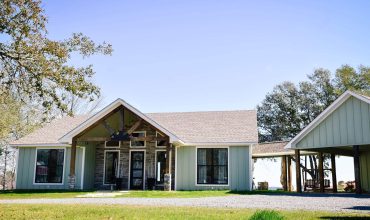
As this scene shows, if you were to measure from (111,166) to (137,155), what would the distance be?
1.74 metres

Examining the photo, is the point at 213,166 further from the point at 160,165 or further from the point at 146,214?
the point at 146,214

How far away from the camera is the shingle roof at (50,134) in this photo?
24.7 m

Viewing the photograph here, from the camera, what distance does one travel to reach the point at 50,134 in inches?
1019

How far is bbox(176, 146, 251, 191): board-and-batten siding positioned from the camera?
882 inches

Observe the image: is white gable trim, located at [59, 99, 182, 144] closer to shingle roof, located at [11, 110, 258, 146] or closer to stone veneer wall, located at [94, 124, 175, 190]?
shingle roof, located at [11, 110, 258, 146]

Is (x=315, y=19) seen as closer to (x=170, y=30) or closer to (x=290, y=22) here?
(x=290, y=22)

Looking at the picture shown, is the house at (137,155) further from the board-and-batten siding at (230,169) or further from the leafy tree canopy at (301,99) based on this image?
the leafy tree canopy at (301,99)

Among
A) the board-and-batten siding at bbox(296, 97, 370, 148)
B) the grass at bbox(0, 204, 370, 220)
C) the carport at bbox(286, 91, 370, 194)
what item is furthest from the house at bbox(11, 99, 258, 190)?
the grass at bbox(0, 204, 370, 220)

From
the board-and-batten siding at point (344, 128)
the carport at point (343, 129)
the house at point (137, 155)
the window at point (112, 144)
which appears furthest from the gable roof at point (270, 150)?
the window at point (112, 144)

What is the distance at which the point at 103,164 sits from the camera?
24.5 meters

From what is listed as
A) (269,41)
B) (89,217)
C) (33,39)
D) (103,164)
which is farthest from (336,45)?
(89,217)

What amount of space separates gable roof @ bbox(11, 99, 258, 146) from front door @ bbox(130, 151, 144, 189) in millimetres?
2429

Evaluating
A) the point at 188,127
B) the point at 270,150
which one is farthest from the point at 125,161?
the point at 270,150

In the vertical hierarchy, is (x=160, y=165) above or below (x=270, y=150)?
below
